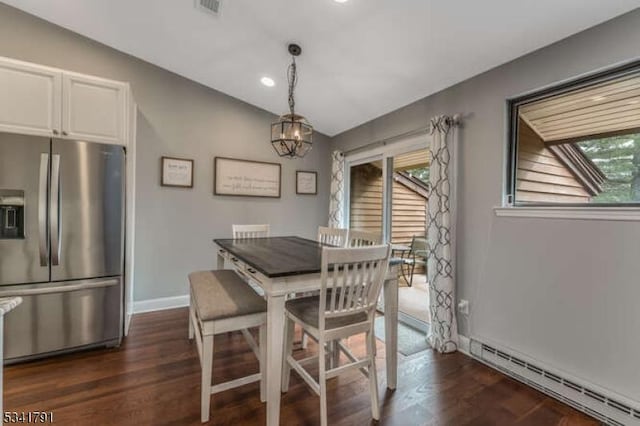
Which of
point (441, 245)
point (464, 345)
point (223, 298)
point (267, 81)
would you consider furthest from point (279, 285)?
point (267, 81)

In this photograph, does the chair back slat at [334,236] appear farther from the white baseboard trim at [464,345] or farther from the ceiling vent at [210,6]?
the ceiling vent at [210,6]

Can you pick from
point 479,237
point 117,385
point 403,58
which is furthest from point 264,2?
point 117,385

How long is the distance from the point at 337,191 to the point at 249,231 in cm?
144

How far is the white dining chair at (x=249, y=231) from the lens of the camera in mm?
3212

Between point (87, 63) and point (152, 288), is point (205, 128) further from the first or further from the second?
point (152, 288)

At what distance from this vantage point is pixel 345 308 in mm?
1801

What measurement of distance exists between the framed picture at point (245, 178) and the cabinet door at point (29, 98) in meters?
1.57

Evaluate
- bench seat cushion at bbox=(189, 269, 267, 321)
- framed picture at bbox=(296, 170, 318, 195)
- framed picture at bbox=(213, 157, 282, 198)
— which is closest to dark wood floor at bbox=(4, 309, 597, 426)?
bench seat cushion at bbox=(189, 269, 267, 321)

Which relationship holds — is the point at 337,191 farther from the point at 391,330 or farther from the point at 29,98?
the point at 29,98

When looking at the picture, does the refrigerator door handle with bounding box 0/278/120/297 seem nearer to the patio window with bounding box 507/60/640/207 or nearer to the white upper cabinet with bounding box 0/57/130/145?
the white upper cabinet with bounding box 0/57/130/145

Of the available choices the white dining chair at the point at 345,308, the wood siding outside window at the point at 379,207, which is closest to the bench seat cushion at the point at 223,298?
the white dining chair at the point at 345,308

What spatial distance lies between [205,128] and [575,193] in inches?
142

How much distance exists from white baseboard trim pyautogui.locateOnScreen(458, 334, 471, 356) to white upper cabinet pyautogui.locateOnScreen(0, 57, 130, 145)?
3.36m

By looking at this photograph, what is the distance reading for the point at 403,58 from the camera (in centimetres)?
252
